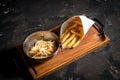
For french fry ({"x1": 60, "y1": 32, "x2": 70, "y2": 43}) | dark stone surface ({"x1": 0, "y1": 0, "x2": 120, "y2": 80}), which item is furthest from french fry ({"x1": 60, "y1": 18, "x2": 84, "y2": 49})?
dark stone surface ({"x1": 0, "y1": 0, "x2": 120, "y2": 80})

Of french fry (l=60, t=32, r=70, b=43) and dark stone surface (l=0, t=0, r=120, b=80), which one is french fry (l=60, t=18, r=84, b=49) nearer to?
french fry (l=60, t=32, r=70, b=43)

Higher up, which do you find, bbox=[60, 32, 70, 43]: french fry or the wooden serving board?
bbox=[60, 32, 70, 43]: french fry

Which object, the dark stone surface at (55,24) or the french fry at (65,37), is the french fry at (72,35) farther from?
the dark stone surface at (55,24)

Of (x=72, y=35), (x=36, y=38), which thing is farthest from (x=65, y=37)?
(x=36, y=38)

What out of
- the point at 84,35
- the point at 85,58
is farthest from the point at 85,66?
the point at 84,35
